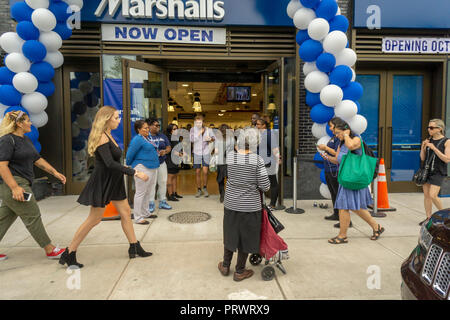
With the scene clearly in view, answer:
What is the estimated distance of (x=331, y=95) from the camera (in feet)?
19.2

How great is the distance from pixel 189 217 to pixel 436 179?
13.9 feet

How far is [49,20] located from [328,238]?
6.35 metres

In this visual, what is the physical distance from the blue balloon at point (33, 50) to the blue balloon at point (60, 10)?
74 cm

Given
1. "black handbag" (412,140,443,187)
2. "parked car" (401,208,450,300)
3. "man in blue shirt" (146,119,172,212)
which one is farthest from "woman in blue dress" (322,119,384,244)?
"man in blue shirt" (146,119,172,212)

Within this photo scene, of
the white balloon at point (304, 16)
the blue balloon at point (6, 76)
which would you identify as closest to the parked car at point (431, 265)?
the white balloon at point (304, 16)

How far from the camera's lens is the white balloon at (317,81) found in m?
Result: 6.12

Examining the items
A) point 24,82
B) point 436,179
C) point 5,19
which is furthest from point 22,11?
point 436,179

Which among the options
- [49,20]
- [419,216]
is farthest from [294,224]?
[49,20]

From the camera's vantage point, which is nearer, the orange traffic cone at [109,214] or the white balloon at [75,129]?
the orange traffic cone at [109,214]

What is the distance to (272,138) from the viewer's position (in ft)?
22.1

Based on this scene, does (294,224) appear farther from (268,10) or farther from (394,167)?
(268,10)

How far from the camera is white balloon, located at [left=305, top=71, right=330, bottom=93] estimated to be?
6.12m

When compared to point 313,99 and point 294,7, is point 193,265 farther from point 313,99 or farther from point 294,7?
point 294,7

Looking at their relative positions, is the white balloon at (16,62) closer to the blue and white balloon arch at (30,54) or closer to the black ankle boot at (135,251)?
the blue and white balloon arch at (30,54)
